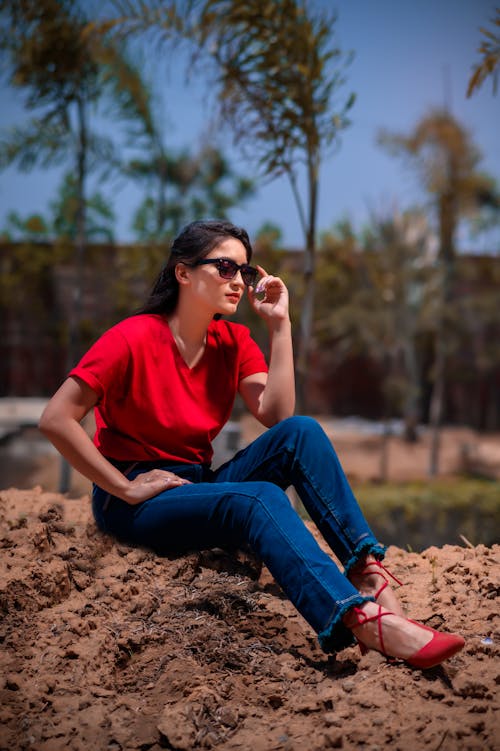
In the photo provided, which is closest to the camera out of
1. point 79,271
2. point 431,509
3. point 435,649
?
point 435,649

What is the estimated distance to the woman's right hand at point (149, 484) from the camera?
206 centimetres

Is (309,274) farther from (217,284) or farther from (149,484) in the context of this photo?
(149,484)

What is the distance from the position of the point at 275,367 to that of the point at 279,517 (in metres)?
0.56

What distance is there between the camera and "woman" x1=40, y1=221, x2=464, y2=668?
1.81 m

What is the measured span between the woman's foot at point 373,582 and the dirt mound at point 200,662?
143 millimetres

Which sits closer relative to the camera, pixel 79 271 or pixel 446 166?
pixel 79 271

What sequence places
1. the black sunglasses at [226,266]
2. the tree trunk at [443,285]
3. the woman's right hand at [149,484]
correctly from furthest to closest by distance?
the tree trunk at [443,285], the black sunglasses at [226,266], the woman's right hand at [149,484]

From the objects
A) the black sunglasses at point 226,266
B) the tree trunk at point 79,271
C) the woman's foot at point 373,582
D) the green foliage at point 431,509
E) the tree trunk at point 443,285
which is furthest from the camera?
the tree trunk at point 443,285

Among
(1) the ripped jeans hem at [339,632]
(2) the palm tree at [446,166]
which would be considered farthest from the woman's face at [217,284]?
(2) the palm tree at [446,166]

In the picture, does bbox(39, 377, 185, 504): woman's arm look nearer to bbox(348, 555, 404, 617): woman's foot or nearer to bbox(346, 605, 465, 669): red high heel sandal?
bbox(348, 555, 404, 617): woman's foot

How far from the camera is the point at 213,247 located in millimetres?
2203

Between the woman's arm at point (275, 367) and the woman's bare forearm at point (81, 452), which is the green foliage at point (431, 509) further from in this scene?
the woman's bare forearm at point (81, 452)

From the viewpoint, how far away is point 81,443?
1.98 meters

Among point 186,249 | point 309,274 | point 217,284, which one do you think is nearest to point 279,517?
point 217,284
